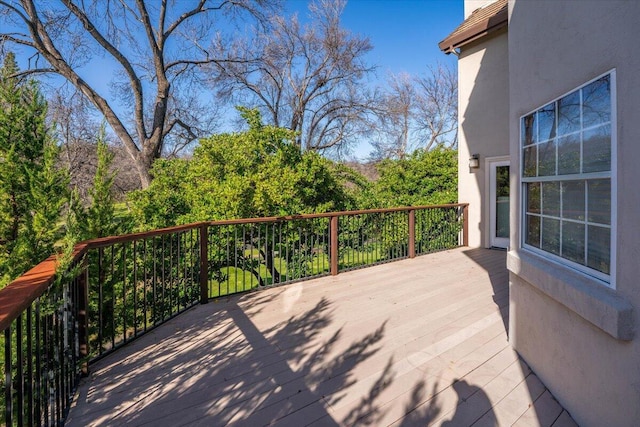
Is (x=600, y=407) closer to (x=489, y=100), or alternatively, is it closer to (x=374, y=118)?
(x=489, y=100)

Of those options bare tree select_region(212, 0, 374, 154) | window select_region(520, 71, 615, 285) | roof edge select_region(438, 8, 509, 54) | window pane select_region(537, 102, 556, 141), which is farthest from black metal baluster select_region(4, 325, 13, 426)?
bare tree select_region(212, 0, 374, 154)

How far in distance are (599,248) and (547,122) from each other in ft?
3.04

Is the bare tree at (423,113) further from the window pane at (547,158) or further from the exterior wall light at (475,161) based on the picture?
the window pane at (547,158)

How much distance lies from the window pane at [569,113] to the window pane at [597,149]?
4.9 inches

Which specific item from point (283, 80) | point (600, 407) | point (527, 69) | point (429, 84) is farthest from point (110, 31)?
point (429, 84)

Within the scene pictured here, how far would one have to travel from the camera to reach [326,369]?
7.63 feet

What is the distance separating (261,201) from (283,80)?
13090 millimetres

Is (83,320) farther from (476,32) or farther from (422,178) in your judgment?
(422,178)

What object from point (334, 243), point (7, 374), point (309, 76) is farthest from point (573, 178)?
point (309, 76)

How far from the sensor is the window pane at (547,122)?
2.08 meters

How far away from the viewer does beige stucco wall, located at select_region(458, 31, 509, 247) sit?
619 cm

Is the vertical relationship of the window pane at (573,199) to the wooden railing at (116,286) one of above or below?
above

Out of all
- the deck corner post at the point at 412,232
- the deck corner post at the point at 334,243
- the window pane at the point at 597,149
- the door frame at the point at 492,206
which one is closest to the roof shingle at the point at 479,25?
the door frame at the point at 492,206

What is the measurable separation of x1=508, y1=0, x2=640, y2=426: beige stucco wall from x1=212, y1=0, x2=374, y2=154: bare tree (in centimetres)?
1226
